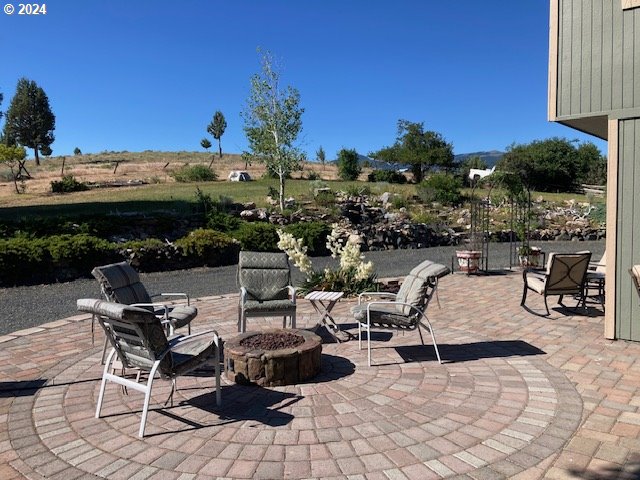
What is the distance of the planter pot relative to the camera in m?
9.99

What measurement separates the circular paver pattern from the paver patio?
0.01 m

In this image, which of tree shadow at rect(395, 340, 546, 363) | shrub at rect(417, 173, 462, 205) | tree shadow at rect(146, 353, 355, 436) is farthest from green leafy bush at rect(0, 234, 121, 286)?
shrub at rect(417, 173, 462, 205)

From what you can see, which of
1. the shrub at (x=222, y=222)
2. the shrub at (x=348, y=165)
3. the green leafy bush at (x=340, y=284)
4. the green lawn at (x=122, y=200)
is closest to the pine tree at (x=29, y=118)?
the green lawn at (x=122, y=200)

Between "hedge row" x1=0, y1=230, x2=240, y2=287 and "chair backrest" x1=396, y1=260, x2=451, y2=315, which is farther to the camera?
"hedge row" x1=0, y1=230, x2=240, y2=287

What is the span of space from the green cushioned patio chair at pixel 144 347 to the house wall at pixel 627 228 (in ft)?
14.0

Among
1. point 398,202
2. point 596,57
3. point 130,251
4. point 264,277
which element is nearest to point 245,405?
point 264,277

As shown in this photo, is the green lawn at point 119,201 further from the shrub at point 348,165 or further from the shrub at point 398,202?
the shrub at point 348,165

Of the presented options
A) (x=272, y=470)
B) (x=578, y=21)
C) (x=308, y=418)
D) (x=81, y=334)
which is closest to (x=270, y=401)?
(x=308, y=418)

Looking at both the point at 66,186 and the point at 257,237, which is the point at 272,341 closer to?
the point at 257,237

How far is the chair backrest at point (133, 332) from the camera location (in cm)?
294

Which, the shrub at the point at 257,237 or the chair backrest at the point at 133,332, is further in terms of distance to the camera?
the shrub at the point at 257,237

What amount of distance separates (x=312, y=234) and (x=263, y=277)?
8.06 meters

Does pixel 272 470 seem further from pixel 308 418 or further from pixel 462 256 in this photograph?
pixel 462 256

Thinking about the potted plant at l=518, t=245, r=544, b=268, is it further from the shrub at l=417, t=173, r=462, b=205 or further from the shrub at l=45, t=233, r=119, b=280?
the shrub at l=45, t=233, r=119, b=280
